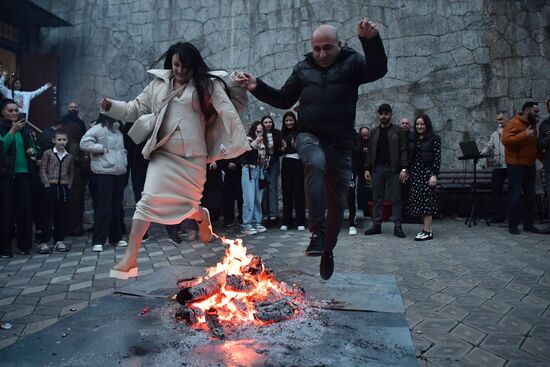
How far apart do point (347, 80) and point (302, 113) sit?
18.4 inches

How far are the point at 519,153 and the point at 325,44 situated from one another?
6.37 metres

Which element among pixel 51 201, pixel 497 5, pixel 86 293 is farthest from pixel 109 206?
pixel 497 5

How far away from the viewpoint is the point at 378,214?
29.5 ft

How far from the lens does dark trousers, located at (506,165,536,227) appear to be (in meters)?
8.80

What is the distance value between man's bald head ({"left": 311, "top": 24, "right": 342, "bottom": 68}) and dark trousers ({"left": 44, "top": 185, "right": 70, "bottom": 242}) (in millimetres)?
5339

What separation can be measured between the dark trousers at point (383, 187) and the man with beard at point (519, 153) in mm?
2095

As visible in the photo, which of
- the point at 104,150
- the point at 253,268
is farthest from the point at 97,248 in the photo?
the point at 253,268

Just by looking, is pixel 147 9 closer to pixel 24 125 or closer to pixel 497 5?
pixel 24 125

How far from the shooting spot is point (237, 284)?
3.91 meters

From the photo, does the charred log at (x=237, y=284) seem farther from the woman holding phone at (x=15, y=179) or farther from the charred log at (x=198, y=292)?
the woman holding phone at (x=15, y=179)

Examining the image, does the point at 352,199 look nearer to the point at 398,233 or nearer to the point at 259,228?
the point at 398,233

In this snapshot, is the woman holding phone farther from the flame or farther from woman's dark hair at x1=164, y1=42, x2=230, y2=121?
the flame

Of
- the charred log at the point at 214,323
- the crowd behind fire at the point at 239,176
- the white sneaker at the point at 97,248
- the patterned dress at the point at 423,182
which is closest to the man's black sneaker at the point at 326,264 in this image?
the charred log at the point at 214,323

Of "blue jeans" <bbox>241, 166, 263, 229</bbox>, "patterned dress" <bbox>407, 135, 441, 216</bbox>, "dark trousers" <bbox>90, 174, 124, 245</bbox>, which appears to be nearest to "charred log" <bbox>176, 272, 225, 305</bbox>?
"dark trousers" <bbox>90, 174, 124, 245</bbox>
